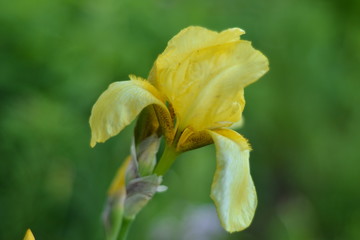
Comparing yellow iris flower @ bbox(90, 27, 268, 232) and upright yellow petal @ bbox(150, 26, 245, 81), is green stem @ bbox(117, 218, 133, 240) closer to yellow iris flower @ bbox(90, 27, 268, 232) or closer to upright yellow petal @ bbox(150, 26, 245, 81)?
yellow iris flower @ bbox(90, 27, 268, 232)

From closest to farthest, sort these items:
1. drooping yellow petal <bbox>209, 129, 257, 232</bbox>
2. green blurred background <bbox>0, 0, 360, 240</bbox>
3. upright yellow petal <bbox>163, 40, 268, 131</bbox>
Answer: drooping yellow petal <bbox>209, 129, 257, 232</bbox>
upright yellow petal <bbox>163, 40, 268, 131</bbox>
green blurred background <bbox>0, 0, 360, 240</bbox>

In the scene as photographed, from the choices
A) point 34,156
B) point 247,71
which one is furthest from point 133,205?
point 34,156

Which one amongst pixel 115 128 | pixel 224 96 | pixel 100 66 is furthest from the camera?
pixel 100 66

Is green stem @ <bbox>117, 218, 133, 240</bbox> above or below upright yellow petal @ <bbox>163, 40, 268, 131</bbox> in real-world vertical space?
below

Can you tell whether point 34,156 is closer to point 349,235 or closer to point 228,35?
point 228,35

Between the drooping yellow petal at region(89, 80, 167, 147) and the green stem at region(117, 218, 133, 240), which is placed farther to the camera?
the green stem at region(117, 218, 133, 240)

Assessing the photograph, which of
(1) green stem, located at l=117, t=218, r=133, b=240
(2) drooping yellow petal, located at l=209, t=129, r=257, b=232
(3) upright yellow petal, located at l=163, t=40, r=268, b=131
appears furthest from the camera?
(1) green stem, located at l=117, t=218, r=133, b=240

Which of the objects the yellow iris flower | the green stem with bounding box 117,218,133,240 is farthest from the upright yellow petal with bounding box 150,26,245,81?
the green stem with bounding box 117,218,133,240

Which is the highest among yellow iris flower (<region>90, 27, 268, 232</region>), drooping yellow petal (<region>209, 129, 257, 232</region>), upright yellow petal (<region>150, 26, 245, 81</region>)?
upright yellow petal (<region>150, 26, 245, 81</region>)
